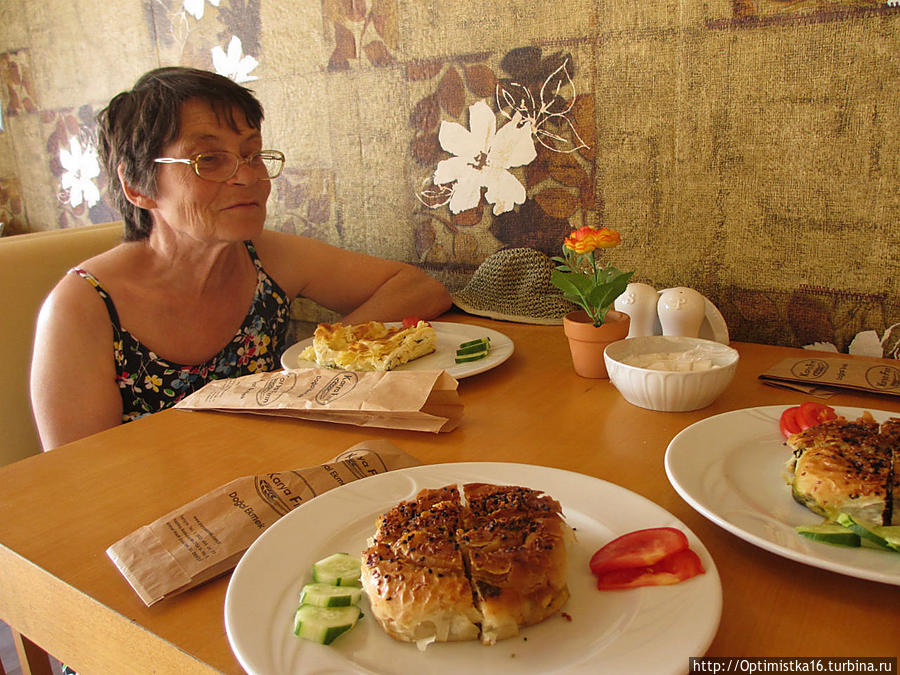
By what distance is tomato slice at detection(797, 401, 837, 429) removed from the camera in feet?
3.12

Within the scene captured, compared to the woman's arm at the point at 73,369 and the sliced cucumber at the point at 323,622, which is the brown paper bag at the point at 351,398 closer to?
the woman's arm at the point at 73,369

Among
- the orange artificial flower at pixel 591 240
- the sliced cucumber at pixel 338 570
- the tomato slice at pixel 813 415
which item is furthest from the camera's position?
the orange artificial flower at pixel 591 240

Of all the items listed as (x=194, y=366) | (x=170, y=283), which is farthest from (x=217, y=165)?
(x=194, y=366)

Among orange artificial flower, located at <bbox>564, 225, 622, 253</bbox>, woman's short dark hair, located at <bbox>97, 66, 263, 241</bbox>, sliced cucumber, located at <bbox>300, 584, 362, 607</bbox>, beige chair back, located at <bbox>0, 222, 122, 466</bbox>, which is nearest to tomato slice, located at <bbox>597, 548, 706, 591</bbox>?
sliced cucumber, located at <bbox>300, 584, 362, 607</bbox>

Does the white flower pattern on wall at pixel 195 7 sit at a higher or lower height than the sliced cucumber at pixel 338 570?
higher

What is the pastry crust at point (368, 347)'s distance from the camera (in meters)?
1.42

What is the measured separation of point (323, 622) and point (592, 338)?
0.83 metres

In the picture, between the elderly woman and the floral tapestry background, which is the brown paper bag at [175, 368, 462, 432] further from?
the floral tapestry background

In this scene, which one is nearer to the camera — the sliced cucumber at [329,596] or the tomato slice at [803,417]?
the sliced cucumber at [329,596]

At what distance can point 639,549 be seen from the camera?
67cm

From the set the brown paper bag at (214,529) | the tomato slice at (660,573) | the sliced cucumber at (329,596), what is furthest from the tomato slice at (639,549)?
the brown paper bag at (214,529)

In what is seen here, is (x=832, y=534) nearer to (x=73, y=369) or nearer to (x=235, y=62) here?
(x=73, y=369)

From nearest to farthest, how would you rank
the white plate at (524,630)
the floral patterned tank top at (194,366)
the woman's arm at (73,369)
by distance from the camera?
the white plate at (524,630), the woman's arm at (73,369), the floral patterned tank top at (194,366)

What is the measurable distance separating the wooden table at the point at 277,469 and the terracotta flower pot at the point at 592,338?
1.2 inches
